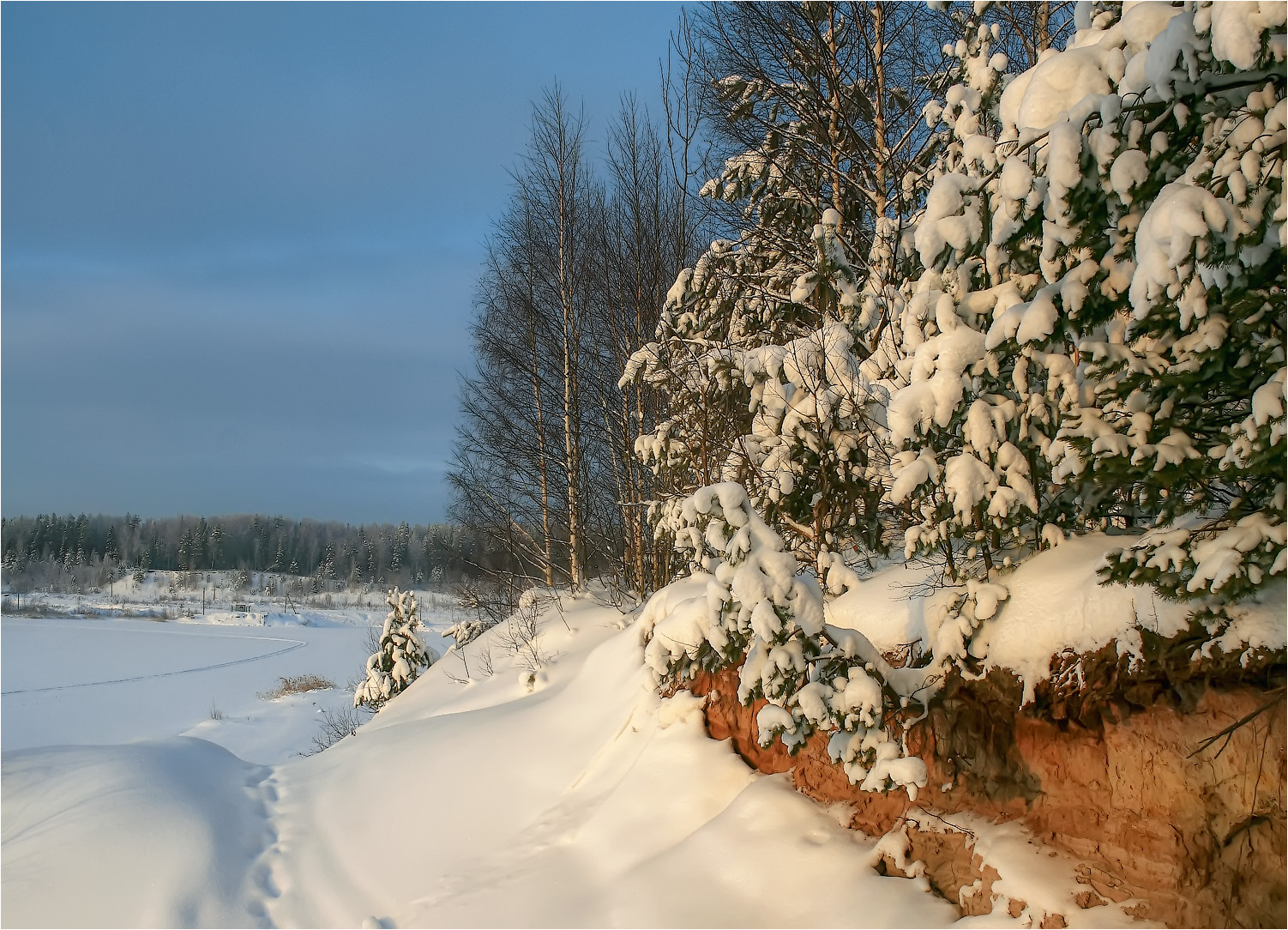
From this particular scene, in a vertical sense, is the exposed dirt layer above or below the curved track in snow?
above

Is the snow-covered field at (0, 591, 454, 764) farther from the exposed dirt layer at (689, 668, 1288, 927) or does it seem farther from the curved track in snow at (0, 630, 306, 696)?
the exposed dirt layer at (689, 668, 1288, 927)

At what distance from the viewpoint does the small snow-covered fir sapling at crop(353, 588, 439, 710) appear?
14.2 m

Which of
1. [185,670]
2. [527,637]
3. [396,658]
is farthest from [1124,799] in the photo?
[185,670]

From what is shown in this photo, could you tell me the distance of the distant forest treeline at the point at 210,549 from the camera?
272 ft

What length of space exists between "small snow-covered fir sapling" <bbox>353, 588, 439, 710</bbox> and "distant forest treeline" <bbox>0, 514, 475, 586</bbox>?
61.6 metres

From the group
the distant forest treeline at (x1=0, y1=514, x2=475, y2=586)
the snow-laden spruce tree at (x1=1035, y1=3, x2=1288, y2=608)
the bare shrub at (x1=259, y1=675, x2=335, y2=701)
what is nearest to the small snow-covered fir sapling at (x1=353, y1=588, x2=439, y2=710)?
the snow-laden spruce tree at (x1=1035, y1=3, x2=1288, y2=608)

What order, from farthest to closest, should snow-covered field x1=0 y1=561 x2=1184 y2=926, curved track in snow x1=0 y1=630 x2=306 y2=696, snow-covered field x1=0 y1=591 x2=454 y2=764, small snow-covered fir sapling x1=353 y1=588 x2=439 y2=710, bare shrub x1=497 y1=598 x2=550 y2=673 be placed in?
1. curved track in snow x1=0 y1=630 x2=306 y2=696
2. snow-covered field x1=0 y1=591 x2=454 y2=764
3. small snow-covered fir sapling x1=353 y1=588 x2=439 y2=710
4. bare shrub x1=497 y1=598 x2=550 y2=673
5. snow-covered field x1=0 y1=561 x2=1184 y2=926

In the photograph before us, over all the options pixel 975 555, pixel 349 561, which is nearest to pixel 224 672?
pixel 975 555

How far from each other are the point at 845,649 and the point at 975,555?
0.93 m

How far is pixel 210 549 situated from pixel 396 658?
92654 millimetres

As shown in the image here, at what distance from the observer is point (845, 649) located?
147 inches

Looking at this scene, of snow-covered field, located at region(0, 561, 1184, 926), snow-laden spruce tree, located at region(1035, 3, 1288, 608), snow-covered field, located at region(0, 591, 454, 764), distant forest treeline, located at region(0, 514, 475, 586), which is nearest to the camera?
snow-laden spruce tree, located at region(1035, 3, 1288, 608)

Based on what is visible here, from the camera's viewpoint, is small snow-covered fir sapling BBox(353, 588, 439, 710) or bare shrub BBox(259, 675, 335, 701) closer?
small snow-covered fir sapling BBox(353, 588, 439, 710)

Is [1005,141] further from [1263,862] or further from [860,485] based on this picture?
[1263,862]
